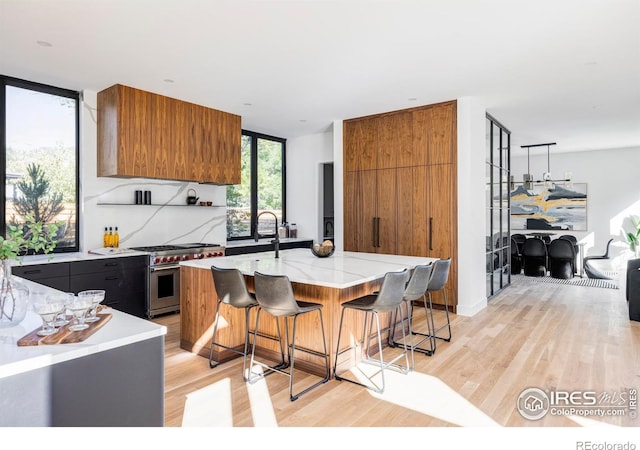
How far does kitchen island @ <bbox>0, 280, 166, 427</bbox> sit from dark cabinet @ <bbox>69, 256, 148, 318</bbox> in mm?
2775

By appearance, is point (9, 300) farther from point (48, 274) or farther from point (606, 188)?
point (606, 188)

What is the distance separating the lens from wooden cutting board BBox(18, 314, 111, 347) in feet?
4.58

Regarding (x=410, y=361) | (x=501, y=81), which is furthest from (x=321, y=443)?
(x=501, y=81)

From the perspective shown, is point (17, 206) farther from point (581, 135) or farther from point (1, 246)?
point (581, 135)

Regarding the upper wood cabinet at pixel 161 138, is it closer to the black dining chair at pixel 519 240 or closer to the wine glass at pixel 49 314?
the wine glass at pixel 49 314

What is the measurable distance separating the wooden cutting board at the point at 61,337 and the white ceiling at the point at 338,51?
2309mm

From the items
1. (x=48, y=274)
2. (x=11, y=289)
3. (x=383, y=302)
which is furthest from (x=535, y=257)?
(x=11, y=289)

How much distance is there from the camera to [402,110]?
216 inches

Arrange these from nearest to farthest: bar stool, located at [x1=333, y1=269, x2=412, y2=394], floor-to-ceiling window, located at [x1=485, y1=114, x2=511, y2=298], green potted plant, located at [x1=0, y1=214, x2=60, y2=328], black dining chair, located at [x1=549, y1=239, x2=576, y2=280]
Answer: green potted plant, located at [x1=0, y1=214, x2=60, y2=328]
bar stool, located at [x1=333, y1=269, x2=412, y2=394]
floor-to-ceiling window, located at [x1=485, y1=114, x2=511, y2=298]
black dining chair, located at [x1=549, y1=239, x2=576, y2=280]

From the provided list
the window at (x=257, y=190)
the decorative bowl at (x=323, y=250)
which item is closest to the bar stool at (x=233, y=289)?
the decorative bowl at (x=323, y=250)

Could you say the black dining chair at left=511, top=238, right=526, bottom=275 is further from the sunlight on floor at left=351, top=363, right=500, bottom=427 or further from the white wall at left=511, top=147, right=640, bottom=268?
the sunlight on floor at left=351, top=363, right=500, bottom=427

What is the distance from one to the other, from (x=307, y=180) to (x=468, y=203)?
320 centimetres

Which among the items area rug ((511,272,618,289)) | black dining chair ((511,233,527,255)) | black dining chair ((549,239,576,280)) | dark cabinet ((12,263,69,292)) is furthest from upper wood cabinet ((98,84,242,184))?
black dining chair ((549,239,576,280))

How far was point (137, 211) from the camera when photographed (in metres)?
5.16
